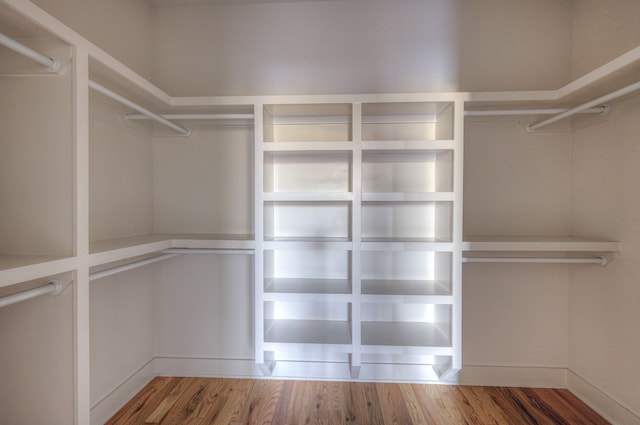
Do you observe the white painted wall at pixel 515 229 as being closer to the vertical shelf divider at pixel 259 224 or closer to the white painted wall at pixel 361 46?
the white painted wall at pixel 361 46

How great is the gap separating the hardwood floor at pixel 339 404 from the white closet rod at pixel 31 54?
1.72 metres

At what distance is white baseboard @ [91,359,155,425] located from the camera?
1.59 metres

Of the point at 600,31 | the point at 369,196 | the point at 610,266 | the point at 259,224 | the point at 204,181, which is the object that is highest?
the point at 600,31

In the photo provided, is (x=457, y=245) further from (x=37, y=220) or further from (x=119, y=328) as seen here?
(x=119, y=328)

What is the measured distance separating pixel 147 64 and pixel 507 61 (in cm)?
234

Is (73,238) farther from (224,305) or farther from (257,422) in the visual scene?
(257,422)

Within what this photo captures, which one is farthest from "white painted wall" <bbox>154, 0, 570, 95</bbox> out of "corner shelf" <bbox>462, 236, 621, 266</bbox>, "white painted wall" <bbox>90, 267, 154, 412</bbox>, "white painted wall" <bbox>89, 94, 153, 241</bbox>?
"white painted wall" <bbox>90, 267, 154, 412</bbox>

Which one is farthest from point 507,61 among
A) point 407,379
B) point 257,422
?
point 257,422

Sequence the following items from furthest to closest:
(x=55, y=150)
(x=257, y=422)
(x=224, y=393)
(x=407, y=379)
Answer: (x=407, y=379) < (x=224, y=393) < (x=257, y=422) < (x=55, y=150)

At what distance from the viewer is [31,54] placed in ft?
3.04

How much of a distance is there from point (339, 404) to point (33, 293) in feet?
5.09

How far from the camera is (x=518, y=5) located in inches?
76.1

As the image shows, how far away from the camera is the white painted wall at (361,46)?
1.94 m

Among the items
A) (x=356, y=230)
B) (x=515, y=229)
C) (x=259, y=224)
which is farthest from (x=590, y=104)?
(x=259, y=224)
